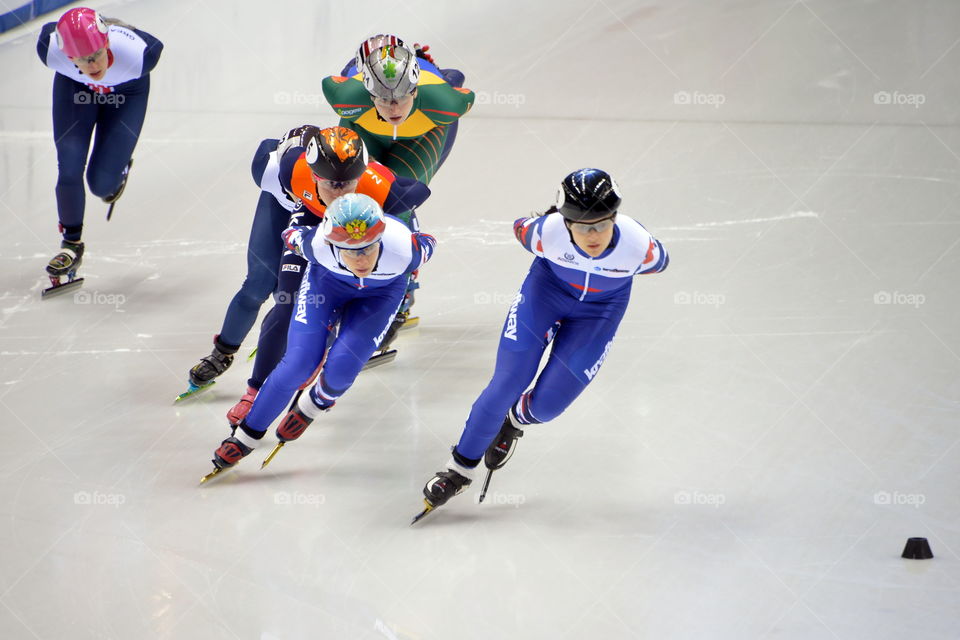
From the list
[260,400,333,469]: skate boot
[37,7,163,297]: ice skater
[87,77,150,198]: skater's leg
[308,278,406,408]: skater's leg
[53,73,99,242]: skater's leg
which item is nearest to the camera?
[308,278,406,408]: skater's leg

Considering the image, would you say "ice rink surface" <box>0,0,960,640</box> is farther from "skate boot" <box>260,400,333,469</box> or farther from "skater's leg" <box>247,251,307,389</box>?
"skater's leg" <box>247,251,307,389</box>

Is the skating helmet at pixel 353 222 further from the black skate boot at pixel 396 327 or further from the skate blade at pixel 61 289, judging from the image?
the skate blade at pixel 61 289

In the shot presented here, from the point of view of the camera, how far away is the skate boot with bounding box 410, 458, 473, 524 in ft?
14.5

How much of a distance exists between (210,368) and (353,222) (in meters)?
1.70

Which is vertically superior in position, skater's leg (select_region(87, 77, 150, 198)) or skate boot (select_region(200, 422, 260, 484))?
skater's leg (select_region(87, 77, 150, 198))

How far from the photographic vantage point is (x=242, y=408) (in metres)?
5.07

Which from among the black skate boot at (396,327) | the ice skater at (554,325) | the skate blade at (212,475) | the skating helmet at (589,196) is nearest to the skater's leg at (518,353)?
the ice skater at (554,325)

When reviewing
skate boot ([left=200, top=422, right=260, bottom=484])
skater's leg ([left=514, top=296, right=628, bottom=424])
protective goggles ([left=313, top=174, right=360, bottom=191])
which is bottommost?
skate boot ([left=200, top=422, right=260, bottom=484])

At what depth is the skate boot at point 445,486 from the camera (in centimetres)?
443

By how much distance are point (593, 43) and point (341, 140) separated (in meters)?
5.77

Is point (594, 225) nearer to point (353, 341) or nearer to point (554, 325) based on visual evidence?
point (554, 325)

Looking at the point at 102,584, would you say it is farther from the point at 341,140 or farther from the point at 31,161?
the point at 31,161

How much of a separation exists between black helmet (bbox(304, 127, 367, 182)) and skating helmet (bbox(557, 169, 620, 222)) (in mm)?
1014

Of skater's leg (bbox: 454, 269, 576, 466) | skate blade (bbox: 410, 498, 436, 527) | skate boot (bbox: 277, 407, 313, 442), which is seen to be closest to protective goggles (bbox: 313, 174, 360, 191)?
skater's leg (bbox: 454, 269, 576, 466)
